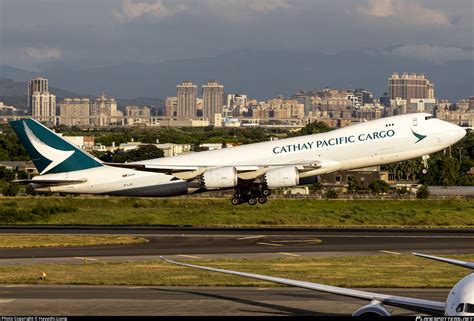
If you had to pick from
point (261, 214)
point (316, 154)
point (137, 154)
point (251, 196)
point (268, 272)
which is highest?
point (137, 154)

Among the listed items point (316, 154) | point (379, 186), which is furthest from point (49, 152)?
point (379, 186)

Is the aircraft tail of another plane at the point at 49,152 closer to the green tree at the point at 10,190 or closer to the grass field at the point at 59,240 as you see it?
the grass field at the point at 59,240

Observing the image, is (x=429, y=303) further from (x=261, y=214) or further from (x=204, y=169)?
(x=261, y=214)

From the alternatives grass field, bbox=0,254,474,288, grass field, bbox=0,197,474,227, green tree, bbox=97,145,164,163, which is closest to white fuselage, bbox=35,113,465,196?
grass field, bbox=0,197,474,227

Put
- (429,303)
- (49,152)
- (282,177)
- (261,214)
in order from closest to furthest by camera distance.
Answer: (429,303)
(282,177)
(49,152)
(261,214)

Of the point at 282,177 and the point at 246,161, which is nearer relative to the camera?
the point at 282,177

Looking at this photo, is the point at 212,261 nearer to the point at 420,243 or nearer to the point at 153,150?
the point at 420,243

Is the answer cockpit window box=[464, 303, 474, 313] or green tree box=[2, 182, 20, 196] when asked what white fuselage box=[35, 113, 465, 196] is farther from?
cockpit window box=[464, 303, 474, 313]

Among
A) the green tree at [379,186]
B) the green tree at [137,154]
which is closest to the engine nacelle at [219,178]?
the green tree at [379,186]

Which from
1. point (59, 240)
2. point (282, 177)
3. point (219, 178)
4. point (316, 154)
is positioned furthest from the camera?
point (316, 154)
